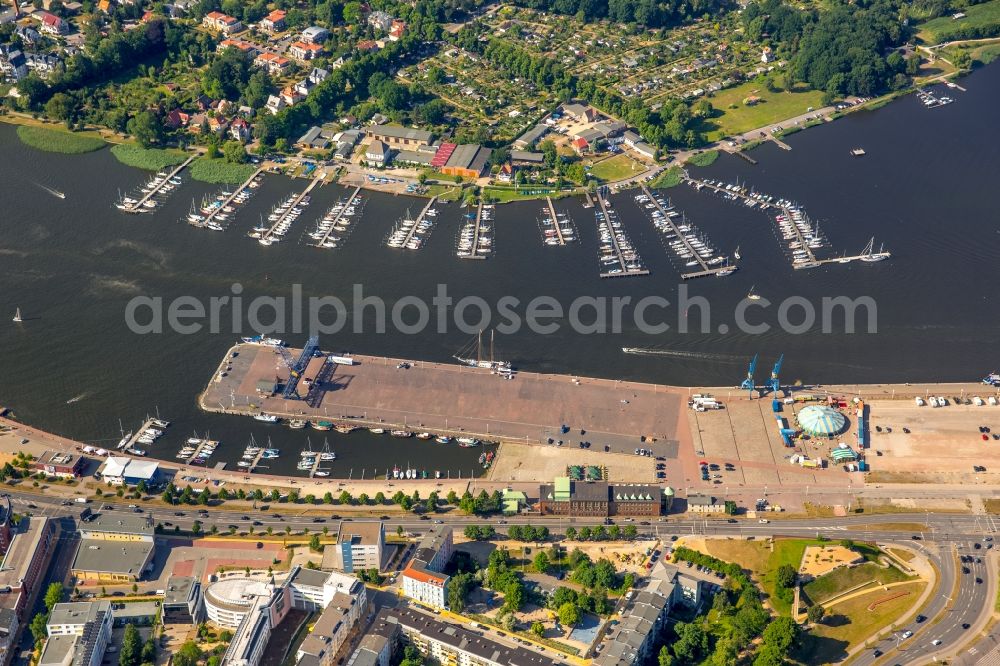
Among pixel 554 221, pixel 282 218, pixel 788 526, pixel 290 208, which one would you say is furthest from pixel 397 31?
pixel 788 526

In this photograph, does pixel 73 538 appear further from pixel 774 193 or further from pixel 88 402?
pixel 774 193

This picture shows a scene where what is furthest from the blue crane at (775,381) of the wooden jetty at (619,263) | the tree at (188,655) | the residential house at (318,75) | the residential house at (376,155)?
the residential house at (318,75)

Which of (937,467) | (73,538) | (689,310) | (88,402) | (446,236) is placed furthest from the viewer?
(446,236)

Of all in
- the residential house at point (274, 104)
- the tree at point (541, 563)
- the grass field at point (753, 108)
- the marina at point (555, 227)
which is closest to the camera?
the tree at point (541, 563)

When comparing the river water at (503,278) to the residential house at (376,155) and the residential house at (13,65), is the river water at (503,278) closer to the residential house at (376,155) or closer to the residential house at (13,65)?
the residential house at (376,155)

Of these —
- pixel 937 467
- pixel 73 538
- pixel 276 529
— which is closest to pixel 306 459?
pixel 276 529

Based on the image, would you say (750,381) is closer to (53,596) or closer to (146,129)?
(53,596)

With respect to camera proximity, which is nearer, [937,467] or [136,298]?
[937,467]
